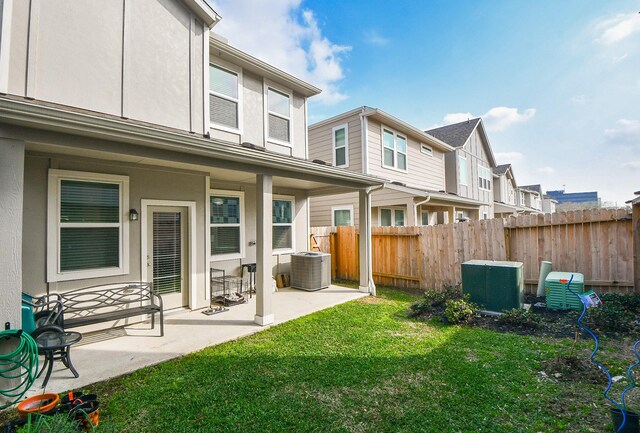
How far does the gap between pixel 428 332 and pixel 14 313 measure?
539cm

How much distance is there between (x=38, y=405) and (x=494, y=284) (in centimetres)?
669

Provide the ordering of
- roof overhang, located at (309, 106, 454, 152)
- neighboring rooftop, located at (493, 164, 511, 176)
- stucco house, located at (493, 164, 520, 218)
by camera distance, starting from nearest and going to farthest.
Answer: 1. roof overhang, located at (309, 106, 454, 152)
2. stucco house, located at (493, 164, 520, 218)
3. neighboring rooftop, located at (493, 164, 511, 176)

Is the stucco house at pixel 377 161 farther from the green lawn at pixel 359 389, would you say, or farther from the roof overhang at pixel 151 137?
the green lawn at pixel 359 389

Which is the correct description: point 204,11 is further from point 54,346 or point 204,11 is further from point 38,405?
point 38,405

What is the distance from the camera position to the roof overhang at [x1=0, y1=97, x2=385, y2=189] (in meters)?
2.92

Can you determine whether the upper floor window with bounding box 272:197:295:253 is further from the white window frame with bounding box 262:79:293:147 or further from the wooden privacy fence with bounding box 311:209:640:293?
the wooden privacy fence with bounding box 311:209:640:293

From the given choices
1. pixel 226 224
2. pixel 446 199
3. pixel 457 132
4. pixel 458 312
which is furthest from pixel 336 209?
pixel 457 132

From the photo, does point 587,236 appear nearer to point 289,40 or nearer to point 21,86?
point 289,40

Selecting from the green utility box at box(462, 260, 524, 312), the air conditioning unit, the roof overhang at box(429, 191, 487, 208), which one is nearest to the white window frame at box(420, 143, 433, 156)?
the roof overhang at box(429, 191, 487, 208)

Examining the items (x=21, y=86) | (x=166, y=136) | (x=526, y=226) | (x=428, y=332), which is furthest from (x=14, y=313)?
(x=526, y=226)

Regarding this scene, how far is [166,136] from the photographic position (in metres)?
3.84

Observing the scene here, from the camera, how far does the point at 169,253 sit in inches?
228

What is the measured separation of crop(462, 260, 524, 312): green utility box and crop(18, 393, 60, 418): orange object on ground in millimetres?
6410

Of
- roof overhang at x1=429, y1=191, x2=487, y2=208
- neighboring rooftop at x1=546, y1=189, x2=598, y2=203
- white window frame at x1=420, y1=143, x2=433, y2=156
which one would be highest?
neighboring rooftop at x1=546, y1=189, x2=598, y2=203
